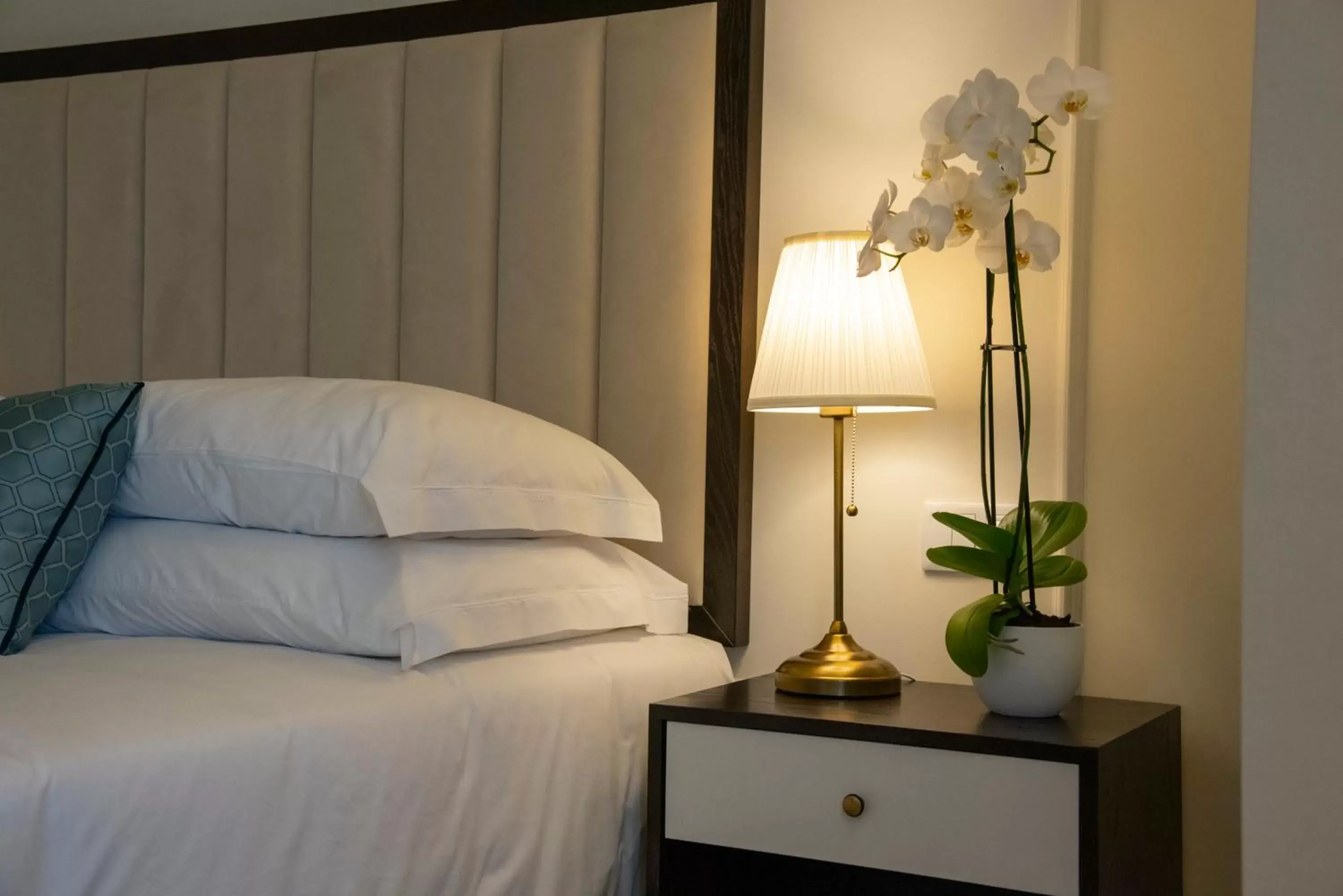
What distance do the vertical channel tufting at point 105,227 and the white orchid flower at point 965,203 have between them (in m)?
1.60

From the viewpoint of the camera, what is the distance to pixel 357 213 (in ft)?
7.52

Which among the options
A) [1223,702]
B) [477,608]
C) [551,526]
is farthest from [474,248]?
[1223,702]

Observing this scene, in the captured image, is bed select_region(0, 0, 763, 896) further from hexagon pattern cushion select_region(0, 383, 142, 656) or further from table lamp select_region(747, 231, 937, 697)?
table lamp select_region(747, 231, 937, 697)

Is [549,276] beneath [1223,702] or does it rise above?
above

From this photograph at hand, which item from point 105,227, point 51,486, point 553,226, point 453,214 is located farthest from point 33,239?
point 51,486

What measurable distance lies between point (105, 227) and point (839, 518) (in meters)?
1.58

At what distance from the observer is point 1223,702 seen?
58.3 inches

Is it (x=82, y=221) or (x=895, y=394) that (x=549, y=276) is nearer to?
(x=895, y=394)

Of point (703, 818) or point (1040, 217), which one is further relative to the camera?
point (1040, 217)

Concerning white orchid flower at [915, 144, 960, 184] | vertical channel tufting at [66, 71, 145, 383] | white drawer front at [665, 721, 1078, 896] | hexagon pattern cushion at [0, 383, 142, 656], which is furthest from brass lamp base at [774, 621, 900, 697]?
vertical channel tufting at [66, 71, 145, 383]

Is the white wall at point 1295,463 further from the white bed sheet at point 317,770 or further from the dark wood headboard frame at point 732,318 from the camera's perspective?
the dark wood headboard frame at point 732,318

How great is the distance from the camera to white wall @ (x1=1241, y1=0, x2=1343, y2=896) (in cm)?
106

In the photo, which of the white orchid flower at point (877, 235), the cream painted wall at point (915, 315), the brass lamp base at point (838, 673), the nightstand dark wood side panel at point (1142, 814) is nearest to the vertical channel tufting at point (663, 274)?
the cream painted wall at point (915, 315)

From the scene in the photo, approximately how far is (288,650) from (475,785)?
0.28m
